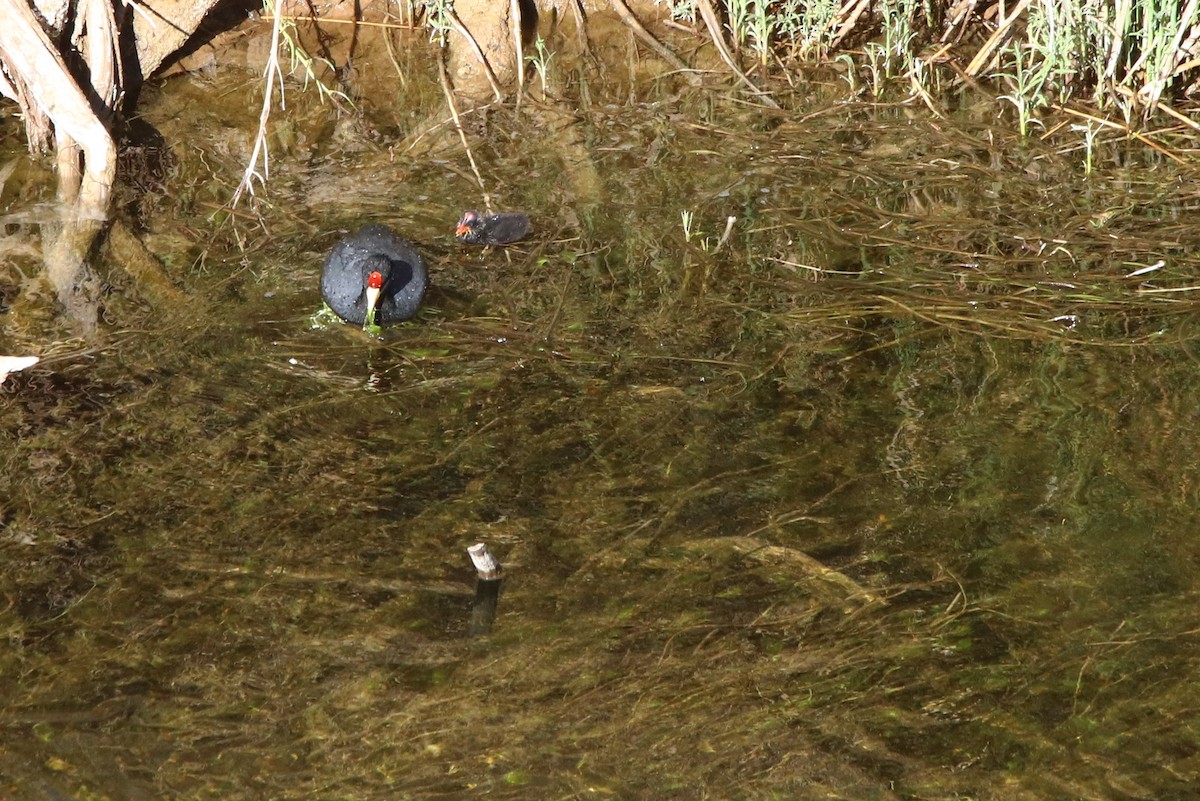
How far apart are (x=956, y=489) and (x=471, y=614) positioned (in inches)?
60.5

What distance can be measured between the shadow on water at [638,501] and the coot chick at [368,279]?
111mm

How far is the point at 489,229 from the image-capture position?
17.7 ft

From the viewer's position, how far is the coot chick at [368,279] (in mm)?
4812

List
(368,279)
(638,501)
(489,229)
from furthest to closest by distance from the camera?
(489,229), (368,279), (638,501)

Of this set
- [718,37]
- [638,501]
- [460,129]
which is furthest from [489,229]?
[718,37]

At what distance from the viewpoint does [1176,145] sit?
6.14m

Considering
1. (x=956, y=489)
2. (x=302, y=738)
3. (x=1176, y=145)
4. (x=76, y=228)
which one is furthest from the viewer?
(x=1176, y=145)

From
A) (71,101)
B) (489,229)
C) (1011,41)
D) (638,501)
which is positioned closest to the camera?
(638,501)

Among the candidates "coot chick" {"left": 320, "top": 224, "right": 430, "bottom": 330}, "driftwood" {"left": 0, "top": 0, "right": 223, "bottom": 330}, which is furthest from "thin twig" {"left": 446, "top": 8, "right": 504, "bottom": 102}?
"coot chick" {"left": 320, "top": 224, "right": 430, "bottom": 330}

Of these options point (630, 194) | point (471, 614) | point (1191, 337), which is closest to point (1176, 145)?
point (1191, 337)

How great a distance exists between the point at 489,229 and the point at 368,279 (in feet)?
2.59

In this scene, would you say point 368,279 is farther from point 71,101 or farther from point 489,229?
point 71,101

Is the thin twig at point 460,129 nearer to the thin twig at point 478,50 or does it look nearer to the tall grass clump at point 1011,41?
the thin twig at point 478,50

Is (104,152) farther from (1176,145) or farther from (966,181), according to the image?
(1176,145)
